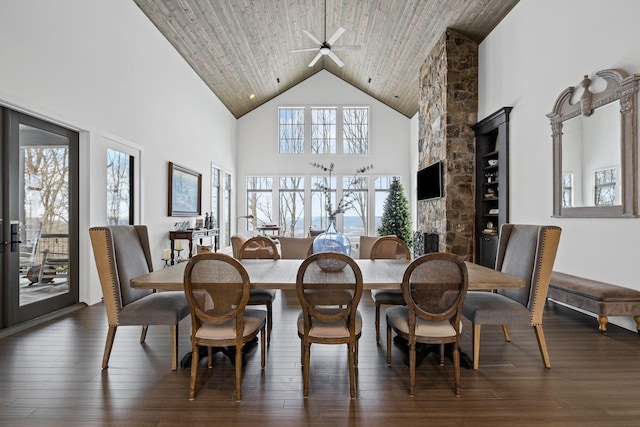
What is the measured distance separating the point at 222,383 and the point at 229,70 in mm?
7221

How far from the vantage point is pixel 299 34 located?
7.98 meters

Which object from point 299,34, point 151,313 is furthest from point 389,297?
point 299,34

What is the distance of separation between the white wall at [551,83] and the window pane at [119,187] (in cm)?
578

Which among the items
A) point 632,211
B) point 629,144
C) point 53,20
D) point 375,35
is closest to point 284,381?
point 632,211

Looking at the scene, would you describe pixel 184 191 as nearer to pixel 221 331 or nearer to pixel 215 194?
pixel 215 194

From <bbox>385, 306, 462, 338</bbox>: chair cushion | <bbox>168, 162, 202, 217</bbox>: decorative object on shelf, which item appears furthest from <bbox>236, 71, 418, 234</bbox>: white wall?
<bbox>385, 306, 462, 338</bbox>: chair cushion

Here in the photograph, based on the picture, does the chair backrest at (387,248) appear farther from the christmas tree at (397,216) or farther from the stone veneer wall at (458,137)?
the christmas tree at (397,216)

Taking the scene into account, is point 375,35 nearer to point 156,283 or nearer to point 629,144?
point 629,144

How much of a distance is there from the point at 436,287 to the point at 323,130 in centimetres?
934

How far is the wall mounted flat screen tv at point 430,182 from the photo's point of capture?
667 centimetres

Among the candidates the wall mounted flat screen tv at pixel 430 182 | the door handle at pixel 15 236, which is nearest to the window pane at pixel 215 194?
the wall mounted flat screen tv at pixel 430 182

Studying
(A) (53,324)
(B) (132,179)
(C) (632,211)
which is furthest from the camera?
(B) (132,179)

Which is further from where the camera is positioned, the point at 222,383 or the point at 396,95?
the point at 396,95

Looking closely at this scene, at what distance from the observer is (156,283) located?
2408mm
